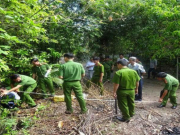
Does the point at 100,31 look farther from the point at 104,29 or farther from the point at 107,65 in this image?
the point at 107,65

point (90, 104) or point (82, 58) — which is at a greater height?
point (82, 58)

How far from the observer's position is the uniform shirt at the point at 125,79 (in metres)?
3.69

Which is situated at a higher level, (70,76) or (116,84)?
(70,76)

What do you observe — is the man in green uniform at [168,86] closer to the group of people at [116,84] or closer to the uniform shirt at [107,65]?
the group of people at [116,84]

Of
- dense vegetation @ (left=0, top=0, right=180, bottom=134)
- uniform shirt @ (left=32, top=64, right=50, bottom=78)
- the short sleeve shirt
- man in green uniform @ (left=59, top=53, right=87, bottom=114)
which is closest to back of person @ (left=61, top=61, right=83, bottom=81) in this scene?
man in green uniform @ (left=59, top=53, right=87, bottom=114)

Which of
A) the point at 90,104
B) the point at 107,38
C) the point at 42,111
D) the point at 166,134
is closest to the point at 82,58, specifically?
the point at 107,38

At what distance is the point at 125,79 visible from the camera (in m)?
3.71

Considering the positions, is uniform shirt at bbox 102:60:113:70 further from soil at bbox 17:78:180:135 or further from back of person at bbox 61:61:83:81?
back of person at bbox 61:61:83:81

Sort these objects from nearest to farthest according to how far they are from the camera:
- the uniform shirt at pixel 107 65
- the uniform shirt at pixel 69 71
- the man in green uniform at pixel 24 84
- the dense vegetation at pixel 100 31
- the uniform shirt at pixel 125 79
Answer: the uniform shirt at pixel 125 79, the uniform shirt at pixel 69 71, the man in green uniform at pixel 24 84, the dense vegetation at pixel 100 31, the uniform shirt at pixel 107 65

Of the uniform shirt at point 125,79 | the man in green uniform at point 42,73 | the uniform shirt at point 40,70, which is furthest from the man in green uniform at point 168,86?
the uniform shirt at point 40,70

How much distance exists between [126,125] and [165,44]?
16.3ft

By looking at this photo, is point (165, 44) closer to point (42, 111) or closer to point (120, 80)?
point (120, 80)

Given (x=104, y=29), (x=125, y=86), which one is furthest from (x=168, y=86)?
(x=104, y=29)

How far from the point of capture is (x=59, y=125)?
371 centimetres
